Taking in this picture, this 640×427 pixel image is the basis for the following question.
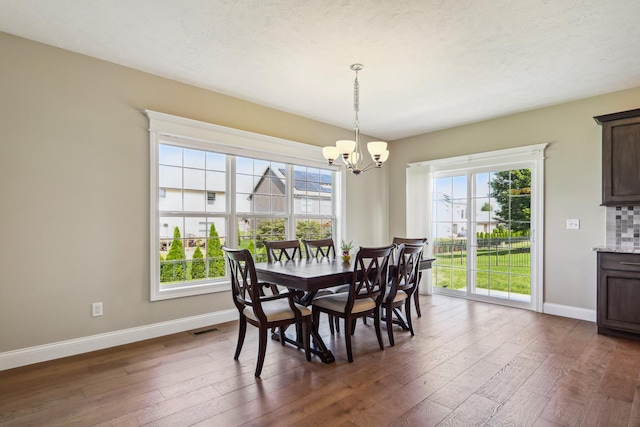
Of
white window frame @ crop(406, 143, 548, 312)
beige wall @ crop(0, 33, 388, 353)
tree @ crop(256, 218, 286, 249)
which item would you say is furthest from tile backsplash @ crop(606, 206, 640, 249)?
beige wall @ crop(0, 33, 388, 353)

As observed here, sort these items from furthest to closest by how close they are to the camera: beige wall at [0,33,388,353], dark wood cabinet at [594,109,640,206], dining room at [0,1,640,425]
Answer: dark wood cabinet at [594,109,640,206]
beige wall at [0,33,388,353]
dining room at [0,1,640,425]

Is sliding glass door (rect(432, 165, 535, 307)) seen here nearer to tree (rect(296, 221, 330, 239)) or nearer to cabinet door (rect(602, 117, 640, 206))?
cabinet door (rect(602, 117, 640, 206))

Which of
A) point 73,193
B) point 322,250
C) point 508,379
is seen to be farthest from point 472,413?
point 73,193

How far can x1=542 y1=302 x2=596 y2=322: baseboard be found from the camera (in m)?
3.94

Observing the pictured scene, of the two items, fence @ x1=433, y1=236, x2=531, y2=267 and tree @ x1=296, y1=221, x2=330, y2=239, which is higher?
tree @ x1=296, y1=221, x2=330, y2=239

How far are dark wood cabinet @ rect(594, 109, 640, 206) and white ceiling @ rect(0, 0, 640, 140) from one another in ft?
1.41

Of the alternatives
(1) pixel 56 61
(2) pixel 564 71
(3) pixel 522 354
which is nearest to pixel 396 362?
(3) pixel 522 354

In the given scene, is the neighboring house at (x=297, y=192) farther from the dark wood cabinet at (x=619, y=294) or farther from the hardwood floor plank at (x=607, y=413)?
the hardwood floor plank at (x=607, y=413)

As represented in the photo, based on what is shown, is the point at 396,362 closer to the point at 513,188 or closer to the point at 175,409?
the point at 175,409

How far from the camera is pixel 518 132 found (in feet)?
15.0

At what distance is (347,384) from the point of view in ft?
7.96

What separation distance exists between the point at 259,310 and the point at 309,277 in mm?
458

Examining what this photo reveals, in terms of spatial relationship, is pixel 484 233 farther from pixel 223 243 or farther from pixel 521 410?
pixel 223 243

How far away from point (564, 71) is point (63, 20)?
14.4ft
